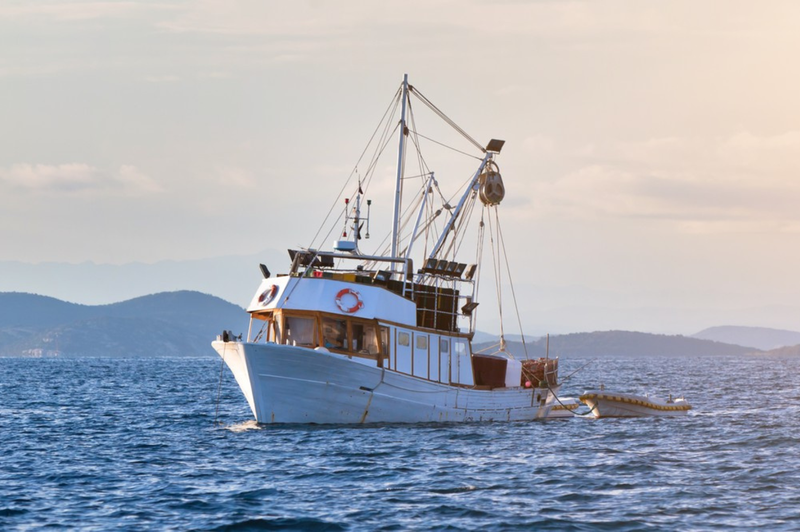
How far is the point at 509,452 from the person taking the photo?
3800cm

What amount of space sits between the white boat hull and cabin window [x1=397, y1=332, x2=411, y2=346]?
5.80 feet

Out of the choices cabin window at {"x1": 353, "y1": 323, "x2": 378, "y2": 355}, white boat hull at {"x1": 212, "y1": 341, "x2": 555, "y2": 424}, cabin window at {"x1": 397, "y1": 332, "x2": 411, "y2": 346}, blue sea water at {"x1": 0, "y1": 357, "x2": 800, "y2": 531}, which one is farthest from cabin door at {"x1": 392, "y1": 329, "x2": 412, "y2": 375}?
blue sea water at {"x1": 0, "y1": 357, "x2": 800, "y2": 531}

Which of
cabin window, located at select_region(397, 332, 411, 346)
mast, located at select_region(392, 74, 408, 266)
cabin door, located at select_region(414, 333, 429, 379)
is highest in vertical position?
mast, located at select_region(392, 74, 408, 266)

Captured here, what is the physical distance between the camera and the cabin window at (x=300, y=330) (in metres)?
44.9

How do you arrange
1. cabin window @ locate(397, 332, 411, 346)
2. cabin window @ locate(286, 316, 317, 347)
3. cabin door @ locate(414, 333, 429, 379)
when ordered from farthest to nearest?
1. cabin door @ locate(414, 333, 429, 379)
2. cabin window @ locate(397, 332, 411, 346)
3. cabin window @ locate(286, 316, 317, 347)

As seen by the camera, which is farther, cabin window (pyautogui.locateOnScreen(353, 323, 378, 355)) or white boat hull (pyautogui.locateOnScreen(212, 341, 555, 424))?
cabin window (pyautogui.locateOnScreen(353, 323, 378, 355))

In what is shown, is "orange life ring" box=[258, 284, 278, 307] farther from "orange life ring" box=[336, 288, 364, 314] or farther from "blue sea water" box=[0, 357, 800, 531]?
"blue sea water" box=[0, 357, 800, 531]

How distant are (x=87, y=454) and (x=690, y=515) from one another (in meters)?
22.3

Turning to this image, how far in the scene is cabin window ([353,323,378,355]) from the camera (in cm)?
4509

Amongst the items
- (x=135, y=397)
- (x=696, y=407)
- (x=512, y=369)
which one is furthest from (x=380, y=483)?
(x=135, y=397)

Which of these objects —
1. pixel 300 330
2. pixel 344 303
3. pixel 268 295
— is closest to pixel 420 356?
pixel 344 303

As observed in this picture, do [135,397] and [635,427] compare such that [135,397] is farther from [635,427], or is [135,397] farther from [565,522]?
[565,522]

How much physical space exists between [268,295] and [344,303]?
3983mm

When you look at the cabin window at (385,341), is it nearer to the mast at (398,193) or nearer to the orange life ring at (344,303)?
the orange life ring at (344,303)
